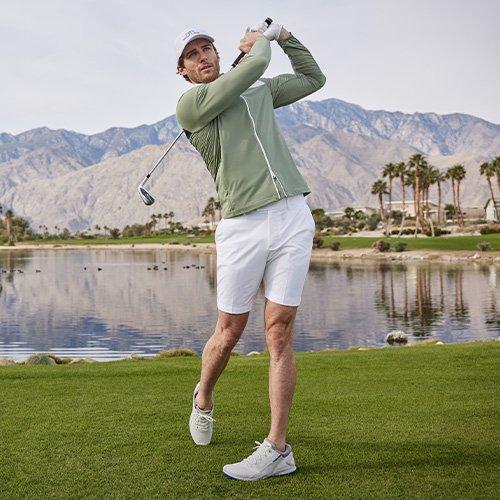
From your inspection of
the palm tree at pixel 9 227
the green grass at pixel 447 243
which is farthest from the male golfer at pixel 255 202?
the palm tree at pixel 9 227

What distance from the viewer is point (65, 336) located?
1201 inches

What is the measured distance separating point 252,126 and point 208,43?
0.64m

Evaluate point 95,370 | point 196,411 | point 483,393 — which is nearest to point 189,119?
point 196,411

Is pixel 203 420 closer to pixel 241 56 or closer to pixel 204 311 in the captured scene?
pixel 241 56

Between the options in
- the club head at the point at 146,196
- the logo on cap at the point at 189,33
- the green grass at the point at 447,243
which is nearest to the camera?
the logo on cap at the point at 189,33

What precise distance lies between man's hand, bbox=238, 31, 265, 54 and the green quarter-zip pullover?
166mm

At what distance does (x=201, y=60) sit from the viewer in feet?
15.6

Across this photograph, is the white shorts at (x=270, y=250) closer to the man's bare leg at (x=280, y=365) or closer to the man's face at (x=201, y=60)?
the man's bare leg at (x=280, y=365)

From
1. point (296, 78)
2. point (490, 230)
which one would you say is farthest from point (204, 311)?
point (490, 230)

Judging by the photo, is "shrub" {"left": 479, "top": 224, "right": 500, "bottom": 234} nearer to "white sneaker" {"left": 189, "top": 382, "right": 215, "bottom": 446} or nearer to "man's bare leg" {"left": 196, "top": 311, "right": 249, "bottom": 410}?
"man's bare leg" {"left": 196, "top": 311, "right": 249, "bottom": 410}

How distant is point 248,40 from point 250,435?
2742mm

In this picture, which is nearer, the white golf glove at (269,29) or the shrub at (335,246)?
the white golf glove at (269,29)

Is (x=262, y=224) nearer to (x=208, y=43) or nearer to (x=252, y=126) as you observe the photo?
(x=252, y=126)

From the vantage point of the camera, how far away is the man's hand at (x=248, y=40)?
4812 mm
